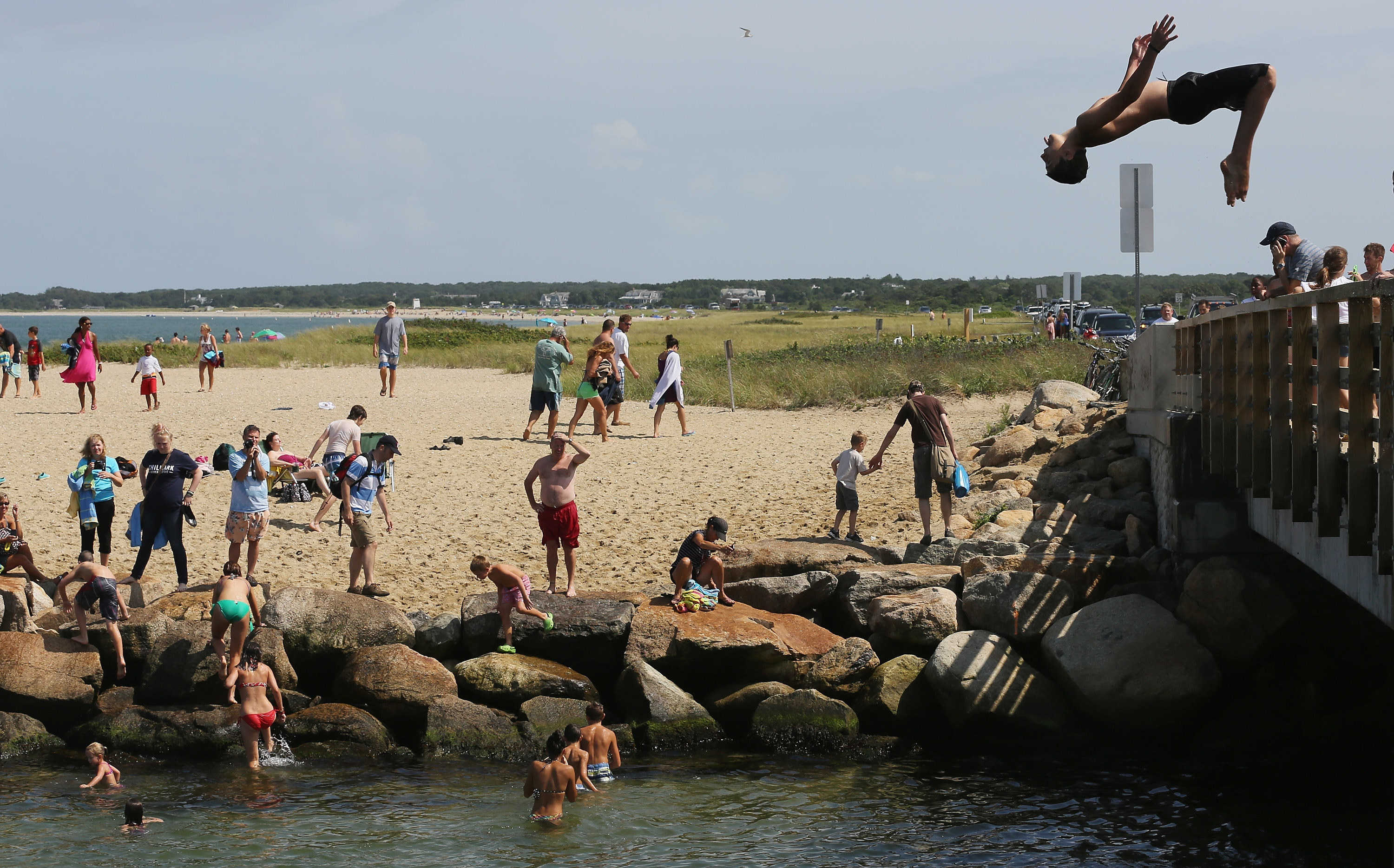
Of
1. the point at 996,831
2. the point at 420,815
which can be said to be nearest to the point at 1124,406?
the point at 996,831

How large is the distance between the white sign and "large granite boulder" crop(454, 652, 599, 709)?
981cm

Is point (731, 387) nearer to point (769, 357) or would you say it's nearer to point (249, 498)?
point (769, 357)

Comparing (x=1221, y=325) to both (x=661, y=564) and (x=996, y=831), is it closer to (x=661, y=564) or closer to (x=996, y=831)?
(x=996, y=831)

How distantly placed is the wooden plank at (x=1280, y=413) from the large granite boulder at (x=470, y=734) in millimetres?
6210

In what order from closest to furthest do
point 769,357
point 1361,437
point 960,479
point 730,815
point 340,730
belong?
point 1361,437 < point 730,815 < point 340,730 < point 960,479 < point 769,357

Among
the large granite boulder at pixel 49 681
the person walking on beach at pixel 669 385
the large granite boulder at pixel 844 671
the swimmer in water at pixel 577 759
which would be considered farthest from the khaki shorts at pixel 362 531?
the person walking on beach at pixel 669 385

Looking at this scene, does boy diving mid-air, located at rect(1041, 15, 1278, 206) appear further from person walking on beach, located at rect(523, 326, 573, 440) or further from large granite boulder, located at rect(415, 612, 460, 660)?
person walking on beach, located at rect(523, 326, 573, 440)

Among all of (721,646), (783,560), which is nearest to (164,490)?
(721,646)

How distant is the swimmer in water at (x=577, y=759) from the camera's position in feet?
32.4

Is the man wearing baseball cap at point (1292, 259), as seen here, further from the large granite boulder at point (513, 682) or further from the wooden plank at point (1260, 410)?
the large granite boulder at point (513, 682)

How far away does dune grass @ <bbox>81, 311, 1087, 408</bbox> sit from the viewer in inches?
1034

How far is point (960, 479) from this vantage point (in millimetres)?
13648

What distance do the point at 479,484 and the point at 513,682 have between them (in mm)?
6540

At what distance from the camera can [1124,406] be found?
1741 cm
